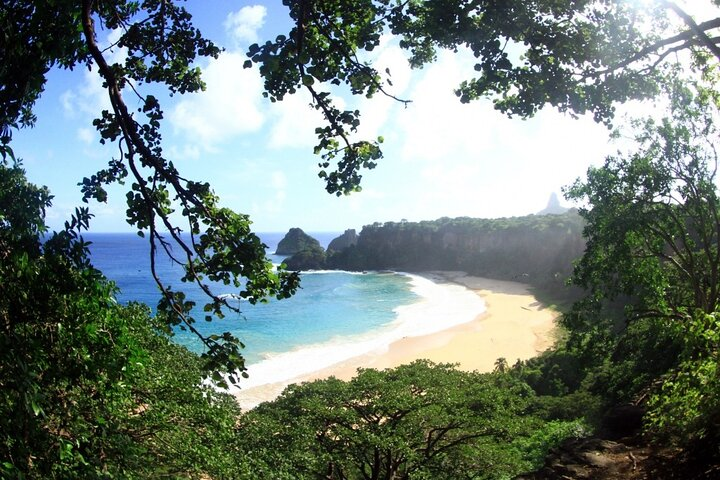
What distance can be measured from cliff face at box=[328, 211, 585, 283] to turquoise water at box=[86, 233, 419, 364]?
47.7 ft

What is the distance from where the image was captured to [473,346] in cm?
3522

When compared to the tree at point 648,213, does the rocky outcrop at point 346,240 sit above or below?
above

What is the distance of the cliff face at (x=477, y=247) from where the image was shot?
225 ft

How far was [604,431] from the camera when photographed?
11.0 meters

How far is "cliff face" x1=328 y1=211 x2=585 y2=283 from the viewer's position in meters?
68.4

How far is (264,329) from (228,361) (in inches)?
1567

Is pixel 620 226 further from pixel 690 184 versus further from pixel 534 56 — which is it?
pixel 534 56

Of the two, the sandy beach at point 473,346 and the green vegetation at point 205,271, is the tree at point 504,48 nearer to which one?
the green vegetation at point 205,271

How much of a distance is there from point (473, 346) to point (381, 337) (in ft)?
25.3

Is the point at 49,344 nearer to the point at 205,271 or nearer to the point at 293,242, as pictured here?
the point at 205,271

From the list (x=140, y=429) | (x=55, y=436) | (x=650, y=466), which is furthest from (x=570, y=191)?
(x=55, y=436)

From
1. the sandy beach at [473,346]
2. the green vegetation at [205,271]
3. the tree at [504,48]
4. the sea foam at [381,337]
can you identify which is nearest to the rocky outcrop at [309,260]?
the sea foam at [381,337]

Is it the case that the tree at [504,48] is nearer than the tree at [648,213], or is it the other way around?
the tree at [504,48]

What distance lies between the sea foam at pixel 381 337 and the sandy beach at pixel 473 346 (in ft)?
3.12
